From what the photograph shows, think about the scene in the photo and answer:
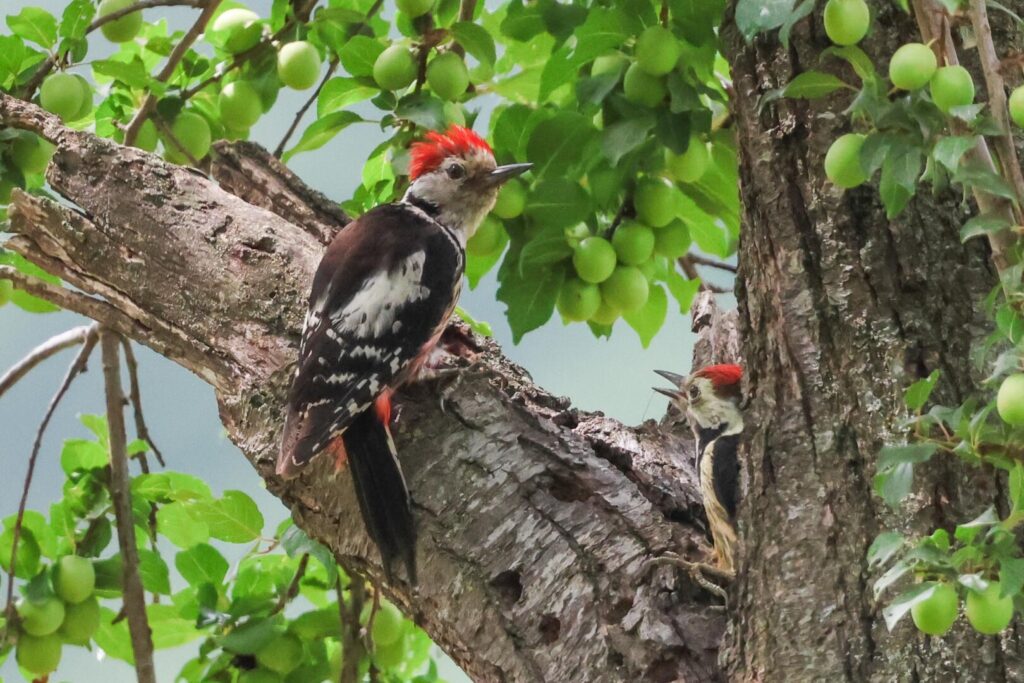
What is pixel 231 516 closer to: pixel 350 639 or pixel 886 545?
pixel 350 639

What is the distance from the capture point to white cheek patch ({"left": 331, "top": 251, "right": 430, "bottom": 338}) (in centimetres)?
220

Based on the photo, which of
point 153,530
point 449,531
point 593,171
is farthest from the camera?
point 153,530

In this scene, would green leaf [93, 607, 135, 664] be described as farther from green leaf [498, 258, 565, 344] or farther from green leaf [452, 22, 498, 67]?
green leaf [452, 22, 498, 67]

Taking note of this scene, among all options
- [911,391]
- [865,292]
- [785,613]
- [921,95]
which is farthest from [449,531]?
[921,95]

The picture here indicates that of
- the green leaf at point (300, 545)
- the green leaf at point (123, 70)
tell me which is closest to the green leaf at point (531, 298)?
the green leaf at point (300, 545)

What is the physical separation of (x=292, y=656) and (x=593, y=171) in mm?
1036

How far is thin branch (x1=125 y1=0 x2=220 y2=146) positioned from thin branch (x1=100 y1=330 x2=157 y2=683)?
21.9 inches

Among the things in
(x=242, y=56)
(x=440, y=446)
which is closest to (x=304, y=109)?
(x=242, y=56)

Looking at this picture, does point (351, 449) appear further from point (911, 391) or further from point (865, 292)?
point (911, 391)

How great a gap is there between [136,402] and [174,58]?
2.71ft

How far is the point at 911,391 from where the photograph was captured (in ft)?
4.29

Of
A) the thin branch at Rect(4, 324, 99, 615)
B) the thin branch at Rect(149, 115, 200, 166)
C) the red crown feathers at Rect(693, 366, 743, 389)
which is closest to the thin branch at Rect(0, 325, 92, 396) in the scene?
the thin branch at Rect(4, 324, 99, 615)

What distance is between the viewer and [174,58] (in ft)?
8.62

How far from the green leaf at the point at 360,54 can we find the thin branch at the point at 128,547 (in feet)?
2.85
